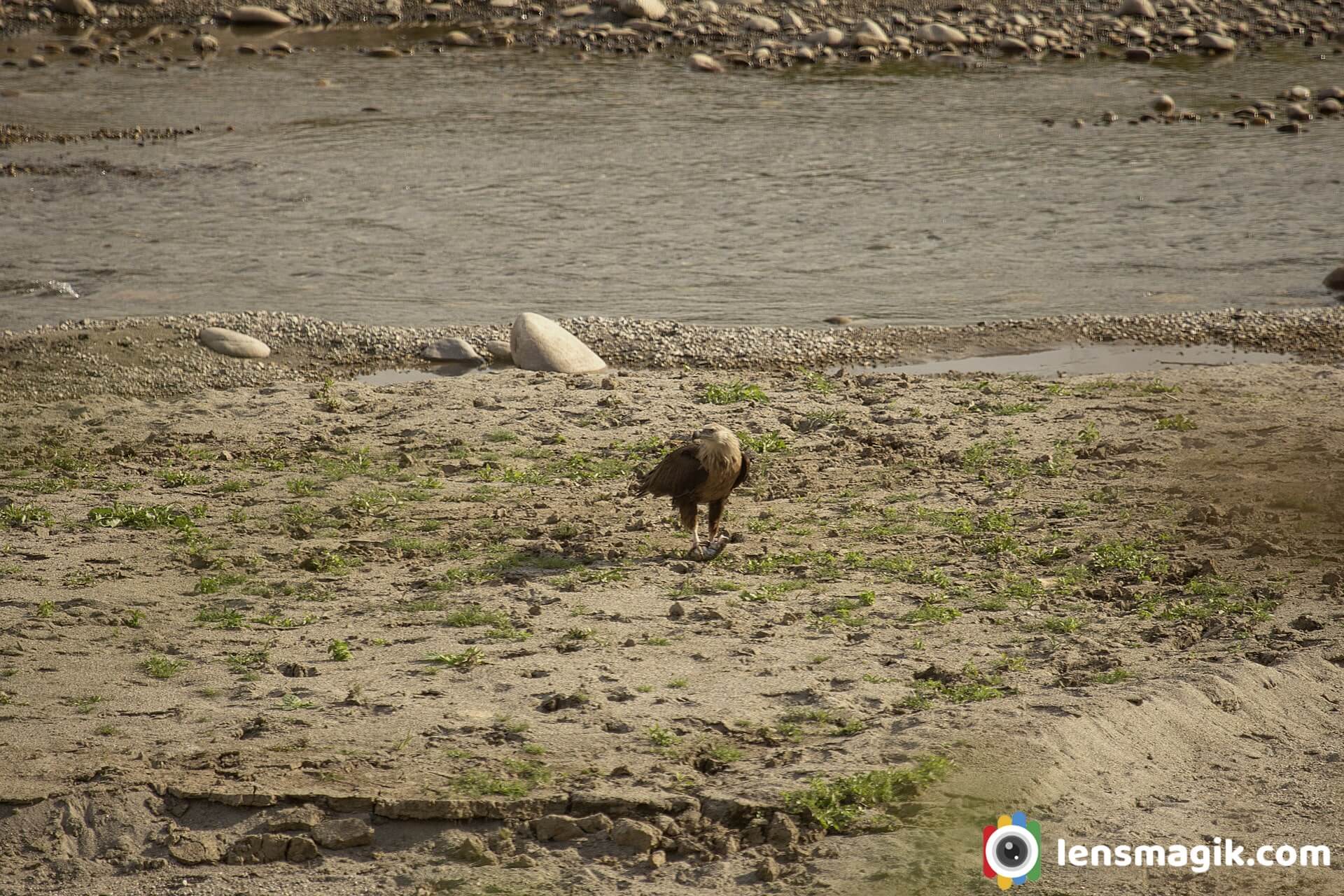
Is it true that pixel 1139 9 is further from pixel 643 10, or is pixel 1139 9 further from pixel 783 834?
pixel 783 834

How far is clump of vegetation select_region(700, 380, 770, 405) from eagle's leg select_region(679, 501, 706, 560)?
2989 millimetres

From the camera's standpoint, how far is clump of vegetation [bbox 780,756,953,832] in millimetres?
5488

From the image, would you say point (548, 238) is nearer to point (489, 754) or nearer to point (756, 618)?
point (756, 618)

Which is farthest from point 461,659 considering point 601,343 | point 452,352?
point 601,343

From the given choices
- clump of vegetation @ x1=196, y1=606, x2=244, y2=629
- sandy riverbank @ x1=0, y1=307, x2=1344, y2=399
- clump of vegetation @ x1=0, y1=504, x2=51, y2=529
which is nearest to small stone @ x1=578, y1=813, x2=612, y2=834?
clump of vegetation @ x1=196, y1=606, x2=244, y2=629

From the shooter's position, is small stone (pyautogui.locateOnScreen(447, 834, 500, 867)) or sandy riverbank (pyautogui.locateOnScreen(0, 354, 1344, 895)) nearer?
small stone (pyautogui.locateOnScreen(447, 834, 500, 867))

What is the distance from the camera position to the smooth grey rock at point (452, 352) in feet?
42.8

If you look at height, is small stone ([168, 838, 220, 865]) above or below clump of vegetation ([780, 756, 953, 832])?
below

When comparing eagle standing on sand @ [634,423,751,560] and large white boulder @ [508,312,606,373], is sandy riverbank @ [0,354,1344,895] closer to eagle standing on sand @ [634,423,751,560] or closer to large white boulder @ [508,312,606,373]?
eagle standing on sand @ [634,423,751,560]

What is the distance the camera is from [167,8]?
33.5m

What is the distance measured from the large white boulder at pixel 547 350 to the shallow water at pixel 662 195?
1.93 meters

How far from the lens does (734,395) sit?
1142 centimetres

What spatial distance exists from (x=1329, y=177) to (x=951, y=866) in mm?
18454

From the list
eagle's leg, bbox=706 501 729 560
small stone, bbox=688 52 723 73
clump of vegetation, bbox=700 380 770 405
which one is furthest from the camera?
small stone, bbox=688 52 723 73
